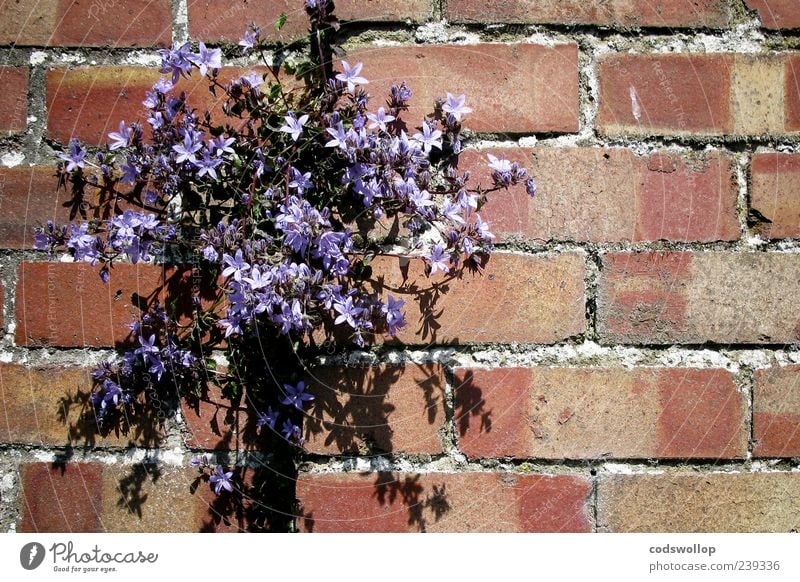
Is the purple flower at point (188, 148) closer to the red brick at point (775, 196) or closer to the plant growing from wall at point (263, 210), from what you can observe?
the plant growing from wall at point (263, 210)

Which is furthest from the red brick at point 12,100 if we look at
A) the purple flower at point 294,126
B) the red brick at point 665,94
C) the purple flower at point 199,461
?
the red brick at point 665,94

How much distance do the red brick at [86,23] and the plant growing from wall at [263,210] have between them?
3.0 inches

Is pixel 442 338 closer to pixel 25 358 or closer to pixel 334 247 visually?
pixel 334 247

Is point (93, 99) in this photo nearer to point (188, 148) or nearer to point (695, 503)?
point (188, 148)

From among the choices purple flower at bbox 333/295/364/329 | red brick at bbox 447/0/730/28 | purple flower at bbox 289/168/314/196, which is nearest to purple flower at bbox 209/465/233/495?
purple flower at bbox 333/295/364/329

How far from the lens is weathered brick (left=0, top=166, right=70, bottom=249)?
0.89 m

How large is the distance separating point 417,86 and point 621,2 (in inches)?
11.3

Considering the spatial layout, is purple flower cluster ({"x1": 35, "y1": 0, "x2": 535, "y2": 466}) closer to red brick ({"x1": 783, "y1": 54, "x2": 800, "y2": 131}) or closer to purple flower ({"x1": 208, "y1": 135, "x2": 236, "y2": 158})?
purple flower ({"x1": 208, "y1": 135, "x2": 236, "y2": 158})

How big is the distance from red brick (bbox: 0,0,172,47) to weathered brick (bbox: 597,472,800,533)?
2.71 feet

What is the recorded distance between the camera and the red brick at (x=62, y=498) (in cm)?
89

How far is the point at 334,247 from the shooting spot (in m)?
0.78

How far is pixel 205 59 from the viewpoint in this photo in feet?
2.66
